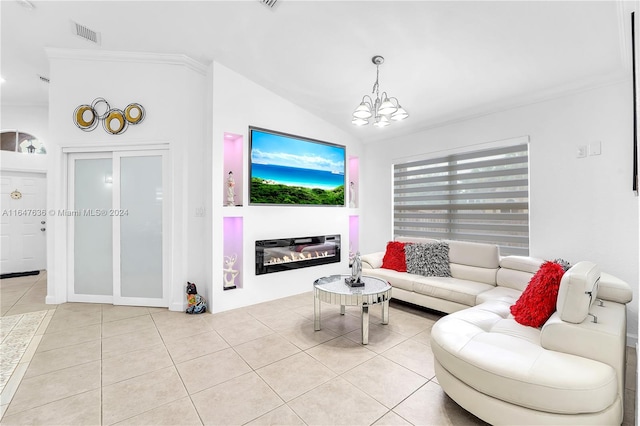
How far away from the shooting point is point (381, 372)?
2205mm

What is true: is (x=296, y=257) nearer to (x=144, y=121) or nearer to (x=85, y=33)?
(x=144, y=121)

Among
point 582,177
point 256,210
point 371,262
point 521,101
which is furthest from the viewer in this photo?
point 371,262

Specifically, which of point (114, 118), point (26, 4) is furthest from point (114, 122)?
point (26, 4)

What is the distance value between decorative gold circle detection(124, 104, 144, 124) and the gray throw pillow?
13.0 ft

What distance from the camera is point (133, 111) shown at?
3656 mm

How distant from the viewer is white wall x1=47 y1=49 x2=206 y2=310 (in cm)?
365

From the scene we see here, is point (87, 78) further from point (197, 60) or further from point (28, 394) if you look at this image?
point (28, 394)

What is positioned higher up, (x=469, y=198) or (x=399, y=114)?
(x=399, y=114)

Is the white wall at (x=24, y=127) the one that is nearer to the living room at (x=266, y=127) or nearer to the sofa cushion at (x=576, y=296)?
the living room at (x=266, y=127)

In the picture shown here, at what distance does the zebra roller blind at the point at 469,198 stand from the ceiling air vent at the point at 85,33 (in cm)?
444

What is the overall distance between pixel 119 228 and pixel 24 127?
3866 millimetres

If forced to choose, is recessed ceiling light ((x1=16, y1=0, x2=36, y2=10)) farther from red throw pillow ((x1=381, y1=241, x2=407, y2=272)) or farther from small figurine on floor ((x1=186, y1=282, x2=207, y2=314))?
red throw pillow ((x1=381, y1=241, x2=407, y2=272))

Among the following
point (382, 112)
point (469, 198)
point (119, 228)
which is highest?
point (382, 112)

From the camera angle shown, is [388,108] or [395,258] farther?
[395,258]
